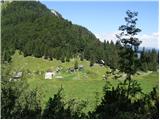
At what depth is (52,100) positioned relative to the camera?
29.9 meters

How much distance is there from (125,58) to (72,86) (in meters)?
128

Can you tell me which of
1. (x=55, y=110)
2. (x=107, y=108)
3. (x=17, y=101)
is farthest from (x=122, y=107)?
(x=17, y=101)

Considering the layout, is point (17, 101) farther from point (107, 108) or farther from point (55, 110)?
point (107, 108)

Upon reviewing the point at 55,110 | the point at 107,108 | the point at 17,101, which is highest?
the point at 17,101

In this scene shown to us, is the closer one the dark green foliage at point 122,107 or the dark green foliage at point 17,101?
the dark green foliage at point 122,107

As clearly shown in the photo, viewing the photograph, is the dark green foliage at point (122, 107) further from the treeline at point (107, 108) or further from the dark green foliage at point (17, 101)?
the dark green foliage at point (17, 101)

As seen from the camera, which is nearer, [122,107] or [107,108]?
[107,108]

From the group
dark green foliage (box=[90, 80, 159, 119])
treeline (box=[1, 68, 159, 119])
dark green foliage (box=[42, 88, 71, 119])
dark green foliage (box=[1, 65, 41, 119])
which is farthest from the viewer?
dark green foliage (box=[1, 65, 41, 119])

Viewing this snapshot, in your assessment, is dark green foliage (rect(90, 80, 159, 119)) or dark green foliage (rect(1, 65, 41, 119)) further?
dark green foliage (rect(1, 65, 41, 119))

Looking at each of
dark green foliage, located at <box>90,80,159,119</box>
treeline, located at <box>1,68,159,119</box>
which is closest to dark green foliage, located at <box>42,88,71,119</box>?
treeline, located at <box>1,68,159,119</box>

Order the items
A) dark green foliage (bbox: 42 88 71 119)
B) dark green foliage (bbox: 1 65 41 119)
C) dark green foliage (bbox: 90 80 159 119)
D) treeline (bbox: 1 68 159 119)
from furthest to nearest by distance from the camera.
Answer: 1. dark green foliage (bbox: 1 65 41 119)
2. dark green foliage (bbox: 42 88 71 119)
3. treeline (bbox: 1 68 159 119)
4. dark green foliage (bbox: 90 80 159 119)

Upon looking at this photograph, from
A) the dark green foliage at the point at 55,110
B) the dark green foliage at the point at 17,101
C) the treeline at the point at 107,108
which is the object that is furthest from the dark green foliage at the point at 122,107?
the dark green foliage at the point at 17,101

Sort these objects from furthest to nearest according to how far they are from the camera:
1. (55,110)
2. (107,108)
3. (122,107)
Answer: (55,110) → (122,107) → (107,108)

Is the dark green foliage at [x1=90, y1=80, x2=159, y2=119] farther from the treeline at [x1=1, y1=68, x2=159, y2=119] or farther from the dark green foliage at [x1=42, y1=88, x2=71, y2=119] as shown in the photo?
the dark green foliage at [x1=42, y1=88, x2=71, y2=119]
